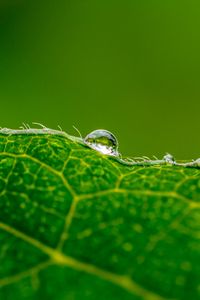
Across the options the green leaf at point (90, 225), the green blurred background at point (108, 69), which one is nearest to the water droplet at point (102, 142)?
the green leaf at point (90, 225)

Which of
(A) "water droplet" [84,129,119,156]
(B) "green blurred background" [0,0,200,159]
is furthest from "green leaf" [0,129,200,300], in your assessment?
(B) "green blurred background" [0,0,200,159]

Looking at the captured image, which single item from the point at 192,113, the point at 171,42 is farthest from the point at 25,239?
the point at 171,42

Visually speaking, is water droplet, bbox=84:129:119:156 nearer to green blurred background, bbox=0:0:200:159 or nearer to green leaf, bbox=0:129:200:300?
green leaf, bbox=0:129:200:300

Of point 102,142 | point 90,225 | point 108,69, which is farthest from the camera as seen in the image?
point 108,69

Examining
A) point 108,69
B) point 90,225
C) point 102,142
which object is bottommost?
point 90,225

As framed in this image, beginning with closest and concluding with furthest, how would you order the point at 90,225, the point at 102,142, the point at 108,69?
the point at 90,225, the point at 102,142, the point at 108,69

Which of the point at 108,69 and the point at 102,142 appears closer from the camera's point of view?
the point at 102,142

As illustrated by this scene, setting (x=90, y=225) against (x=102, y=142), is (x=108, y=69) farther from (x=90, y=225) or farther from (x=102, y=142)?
(x=90, y=225)

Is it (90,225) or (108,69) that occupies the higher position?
(108,69)

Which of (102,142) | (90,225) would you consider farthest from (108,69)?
(90,225)
